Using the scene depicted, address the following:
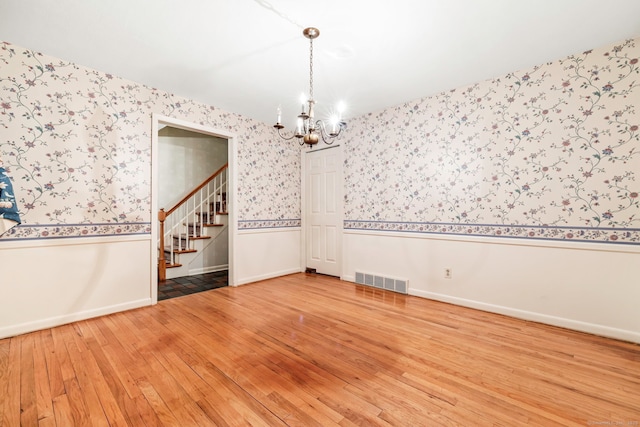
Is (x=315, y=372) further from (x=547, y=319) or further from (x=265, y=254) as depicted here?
(x=265, y=254)

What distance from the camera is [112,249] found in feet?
9.66

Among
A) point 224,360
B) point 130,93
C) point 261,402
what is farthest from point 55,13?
point 261,402

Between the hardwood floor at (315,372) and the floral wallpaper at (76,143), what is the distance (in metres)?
1.08

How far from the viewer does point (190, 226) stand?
17.0ft

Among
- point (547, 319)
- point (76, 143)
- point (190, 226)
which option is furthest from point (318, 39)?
point (190, 226)

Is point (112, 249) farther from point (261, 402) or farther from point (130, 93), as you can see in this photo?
point (261, 402)

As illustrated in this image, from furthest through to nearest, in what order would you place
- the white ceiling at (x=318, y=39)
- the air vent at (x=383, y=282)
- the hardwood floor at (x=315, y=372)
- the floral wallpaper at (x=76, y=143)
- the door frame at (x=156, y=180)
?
the air vent at (x=383, y=282)
the door frame at (x=156, y=180)
the floral wallpaper at (x=76, y=143)
the white ceiling at (x=318, y=39)
the hardwood floor at (x=315, y=372)

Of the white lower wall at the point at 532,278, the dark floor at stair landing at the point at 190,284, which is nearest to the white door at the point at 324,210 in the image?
the white lower wall at the point at 532,278

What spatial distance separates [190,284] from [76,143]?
233cm

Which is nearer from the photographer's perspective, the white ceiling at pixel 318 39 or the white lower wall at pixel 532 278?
the white ceiling at pixel 318 39

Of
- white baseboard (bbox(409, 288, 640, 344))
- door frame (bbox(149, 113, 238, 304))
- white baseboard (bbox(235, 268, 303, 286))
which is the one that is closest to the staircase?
door frame (bbox(149, 113, 238, 304))

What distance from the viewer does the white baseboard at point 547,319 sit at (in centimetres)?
232

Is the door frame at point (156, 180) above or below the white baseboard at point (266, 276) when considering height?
above

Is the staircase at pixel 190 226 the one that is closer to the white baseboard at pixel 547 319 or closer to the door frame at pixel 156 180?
the door frame at pixel 156 180
